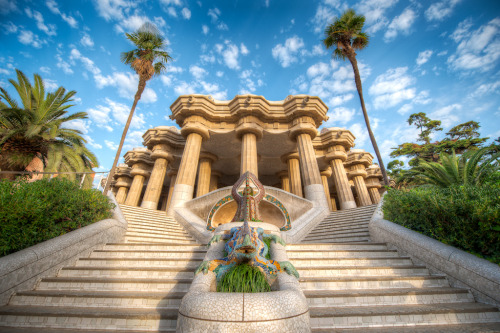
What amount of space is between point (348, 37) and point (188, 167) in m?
14.2

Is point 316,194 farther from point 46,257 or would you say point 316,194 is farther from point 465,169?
point 46,257

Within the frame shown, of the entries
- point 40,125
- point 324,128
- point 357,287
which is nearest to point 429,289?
point 357,287

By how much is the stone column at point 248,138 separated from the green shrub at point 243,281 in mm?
11315

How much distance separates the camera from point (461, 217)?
12.7 ft

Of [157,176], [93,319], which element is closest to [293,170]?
[157,176]

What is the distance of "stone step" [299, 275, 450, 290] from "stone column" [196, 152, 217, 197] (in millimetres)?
14021

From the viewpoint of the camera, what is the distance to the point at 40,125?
10.5 m

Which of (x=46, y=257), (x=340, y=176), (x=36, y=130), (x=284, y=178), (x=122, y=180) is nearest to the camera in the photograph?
(x=46, y=257)

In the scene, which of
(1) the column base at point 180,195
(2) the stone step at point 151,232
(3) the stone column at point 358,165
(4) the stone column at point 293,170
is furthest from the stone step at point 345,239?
(3) the stone column at point 358,165

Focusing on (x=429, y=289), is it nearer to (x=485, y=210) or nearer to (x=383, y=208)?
(x=485, y=210)

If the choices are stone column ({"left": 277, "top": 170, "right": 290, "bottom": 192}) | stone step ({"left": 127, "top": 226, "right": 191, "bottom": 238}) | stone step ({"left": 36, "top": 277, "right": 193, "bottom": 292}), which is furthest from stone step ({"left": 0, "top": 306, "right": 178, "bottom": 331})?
stone column ({"left": 277, "top": 170, "right": 290, "bottom": 192})

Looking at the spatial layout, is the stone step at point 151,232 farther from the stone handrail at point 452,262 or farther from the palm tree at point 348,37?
the palm tree at point 348,37

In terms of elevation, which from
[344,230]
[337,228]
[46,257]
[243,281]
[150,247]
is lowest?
[243,281]

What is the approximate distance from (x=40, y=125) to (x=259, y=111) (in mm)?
12957
